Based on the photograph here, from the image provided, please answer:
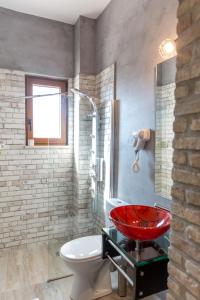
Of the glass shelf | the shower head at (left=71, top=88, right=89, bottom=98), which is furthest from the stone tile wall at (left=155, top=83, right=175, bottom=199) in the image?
the shower head at (left=71, top=88, right=89, bottom=98)

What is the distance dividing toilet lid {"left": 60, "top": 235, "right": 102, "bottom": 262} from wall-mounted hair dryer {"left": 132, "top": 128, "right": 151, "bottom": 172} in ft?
2.63

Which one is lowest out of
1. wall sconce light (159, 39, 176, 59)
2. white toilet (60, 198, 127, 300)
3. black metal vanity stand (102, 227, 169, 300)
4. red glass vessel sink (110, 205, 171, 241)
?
white toilet (60, 198, 127, 300)

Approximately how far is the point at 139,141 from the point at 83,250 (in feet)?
3.65

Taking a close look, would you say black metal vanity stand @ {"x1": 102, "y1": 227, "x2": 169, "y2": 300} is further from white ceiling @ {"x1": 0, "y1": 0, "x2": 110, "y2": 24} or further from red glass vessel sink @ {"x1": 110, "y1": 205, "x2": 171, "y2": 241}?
white ceiling @ {"x1": 0, "y1": 0, "x2": 110, "y2": 24}

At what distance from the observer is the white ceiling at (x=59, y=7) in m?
2.73

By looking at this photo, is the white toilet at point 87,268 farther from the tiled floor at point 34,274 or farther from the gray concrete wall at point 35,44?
the gray concrete wall at point 35,44

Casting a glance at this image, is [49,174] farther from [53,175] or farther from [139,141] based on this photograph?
[139,141]

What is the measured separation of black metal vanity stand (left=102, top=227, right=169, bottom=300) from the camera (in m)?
1.43

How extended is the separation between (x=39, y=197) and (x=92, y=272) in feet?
4.40

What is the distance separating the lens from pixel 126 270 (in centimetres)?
157

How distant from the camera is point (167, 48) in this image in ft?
5.77

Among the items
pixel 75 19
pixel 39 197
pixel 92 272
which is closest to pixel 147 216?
pixel 92 272

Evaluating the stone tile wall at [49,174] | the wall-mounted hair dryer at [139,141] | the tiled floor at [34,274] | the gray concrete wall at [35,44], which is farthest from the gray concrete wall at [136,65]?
the tiled floor at [34,274]

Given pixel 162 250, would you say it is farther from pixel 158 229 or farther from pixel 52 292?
pixel 52 292
